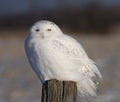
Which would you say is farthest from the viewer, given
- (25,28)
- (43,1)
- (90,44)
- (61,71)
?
(43,1)

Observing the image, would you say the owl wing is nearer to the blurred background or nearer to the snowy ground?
the blurred background

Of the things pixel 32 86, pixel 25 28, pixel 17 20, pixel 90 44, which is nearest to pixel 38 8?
pixel 17 20

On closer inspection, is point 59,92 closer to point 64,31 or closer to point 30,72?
point 30,72

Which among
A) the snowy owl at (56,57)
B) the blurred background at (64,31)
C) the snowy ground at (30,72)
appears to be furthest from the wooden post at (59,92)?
the snowy ground at (30,72)

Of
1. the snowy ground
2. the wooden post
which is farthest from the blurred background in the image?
the wooden post

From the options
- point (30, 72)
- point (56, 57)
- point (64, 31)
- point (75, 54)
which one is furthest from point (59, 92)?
point (64, 31)

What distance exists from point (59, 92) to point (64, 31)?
1890 cm

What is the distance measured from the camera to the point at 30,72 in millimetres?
15930

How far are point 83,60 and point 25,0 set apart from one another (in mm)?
32141

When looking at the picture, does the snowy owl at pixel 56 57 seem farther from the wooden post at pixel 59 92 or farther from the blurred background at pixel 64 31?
the blurred background at pixel 64 31

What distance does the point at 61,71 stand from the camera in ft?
23.5

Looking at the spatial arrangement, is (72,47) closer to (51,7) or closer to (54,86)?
(54,86)

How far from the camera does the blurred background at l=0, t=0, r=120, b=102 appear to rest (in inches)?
543

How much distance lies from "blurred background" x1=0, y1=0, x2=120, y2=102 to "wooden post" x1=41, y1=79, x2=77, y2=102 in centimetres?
490
